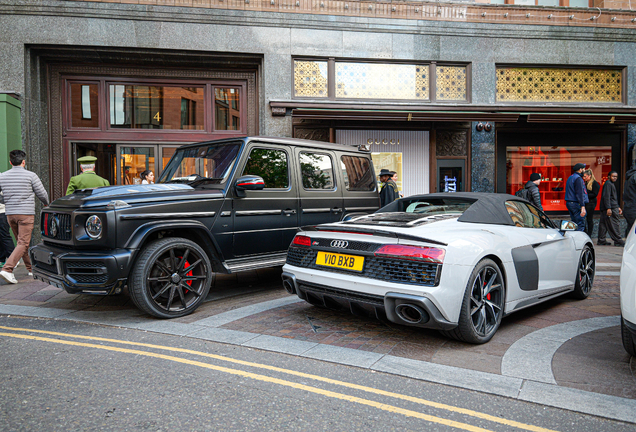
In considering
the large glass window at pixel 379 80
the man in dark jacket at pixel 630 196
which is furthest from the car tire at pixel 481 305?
the large glass window at pixel 379 80

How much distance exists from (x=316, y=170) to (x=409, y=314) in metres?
3.21

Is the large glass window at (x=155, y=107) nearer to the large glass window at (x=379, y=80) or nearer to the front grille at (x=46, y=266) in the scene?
the large glass window at (x=379, y=80)

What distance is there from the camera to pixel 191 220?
16.3 feet

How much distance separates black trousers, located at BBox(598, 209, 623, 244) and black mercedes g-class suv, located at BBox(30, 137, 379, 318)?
8.47 m

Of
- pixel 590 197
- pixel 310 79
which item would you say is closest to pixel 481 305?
pixel 310 79

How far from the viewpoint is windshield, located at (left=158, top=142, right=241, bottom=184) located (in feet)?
18.3

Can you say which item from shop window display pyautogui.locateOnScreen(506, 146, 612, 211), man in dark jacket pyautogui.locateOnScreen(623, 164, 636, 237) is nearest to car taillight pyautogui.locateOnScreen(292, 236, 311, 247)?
man in dark jacket pyautogui.locateOnScreen(623, 164, 636, 237)

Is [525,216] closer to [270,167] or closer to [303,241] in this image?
[303,241]

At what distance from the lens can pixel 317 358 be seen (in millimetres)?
3689

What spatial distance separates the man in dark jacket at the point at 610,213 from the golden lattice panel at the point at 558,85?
2.75 metres

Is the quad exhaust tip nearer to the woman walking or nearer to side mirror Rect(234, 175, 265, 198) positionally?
side mirror Rect(234, 175, 265, 198)

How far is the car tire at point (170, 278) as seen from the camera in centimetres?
455

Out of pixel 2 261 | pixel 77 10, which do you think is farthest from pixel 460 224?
pixel 77 10

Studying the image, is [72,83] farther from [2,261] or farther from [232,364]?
[232,364]
